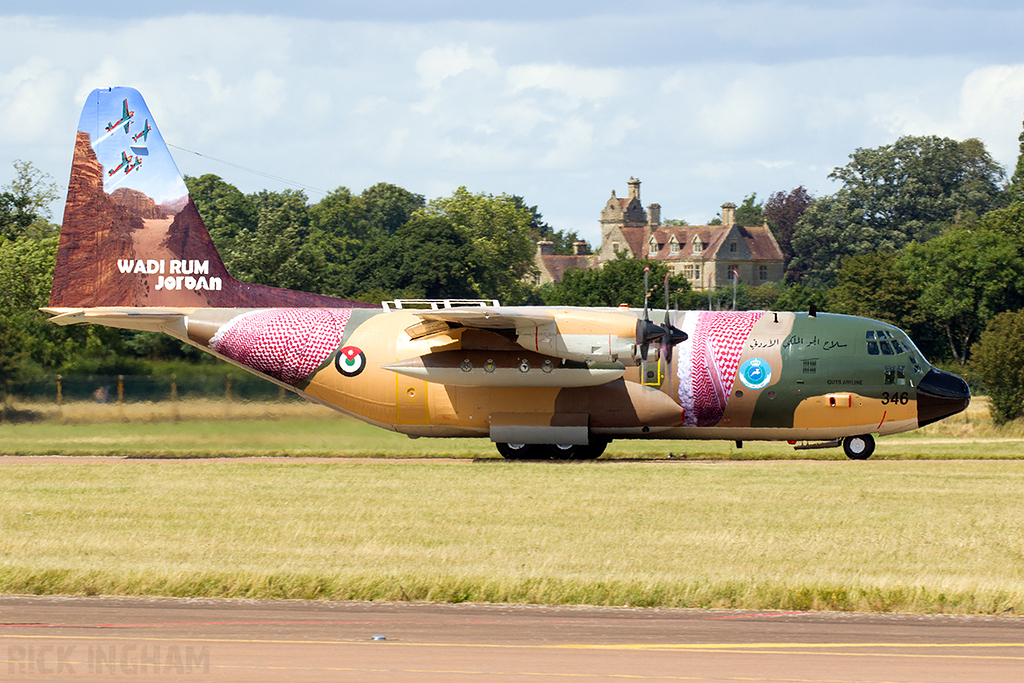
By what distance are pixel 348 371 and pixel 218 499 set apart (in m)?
8.07

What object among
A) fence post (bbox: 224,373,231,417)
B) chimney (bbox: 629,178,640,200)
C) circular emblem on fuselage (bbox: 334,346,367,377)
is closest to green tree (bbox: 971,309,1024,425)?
circular emblem on fuselage (bbox: 334,346,367,377)

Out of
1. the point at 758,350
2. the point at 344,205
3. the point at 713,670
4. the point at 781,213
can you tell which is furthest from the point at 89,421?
the point at 781,213

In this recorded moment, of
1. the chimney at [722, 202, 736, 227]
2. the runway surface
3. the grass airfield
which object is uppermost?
the chimney at [722, 202, 736, 227]

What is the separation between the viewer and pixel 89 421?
3322 cm

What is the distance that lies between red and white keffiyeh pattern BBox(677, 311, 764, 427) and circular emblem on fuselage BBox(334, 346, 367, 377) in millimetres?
8242

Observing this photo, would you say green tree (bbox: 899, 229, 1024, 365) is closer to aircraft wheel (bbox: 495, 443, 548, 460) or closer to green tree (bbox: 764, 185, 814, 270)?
aircraft wheel (bbox: 495, 443, 548, 460)

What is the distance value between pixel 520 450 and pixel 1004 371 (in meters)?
20.7

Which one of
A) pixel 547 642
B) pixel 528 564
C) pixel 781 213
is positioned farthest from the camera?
pixel 781 213

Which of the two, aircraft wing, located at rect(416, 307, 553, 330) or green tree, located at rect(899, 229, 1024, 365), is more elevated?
green tree, located at rect(899, 229, 1024, 365)

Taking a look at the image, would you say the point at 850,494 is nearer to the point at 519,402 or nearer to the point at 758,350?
the point at 758,350

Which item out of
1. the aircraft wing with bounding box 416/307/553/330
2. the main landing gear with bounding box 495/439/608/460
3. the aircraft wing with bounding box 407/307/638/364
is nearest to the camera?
the aircraft wing with bounding box 416/307/553/330

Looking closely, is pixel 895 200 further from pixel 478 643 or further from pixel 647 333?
pixel 478 643

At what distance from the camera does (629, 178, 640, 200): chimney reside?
152 meters

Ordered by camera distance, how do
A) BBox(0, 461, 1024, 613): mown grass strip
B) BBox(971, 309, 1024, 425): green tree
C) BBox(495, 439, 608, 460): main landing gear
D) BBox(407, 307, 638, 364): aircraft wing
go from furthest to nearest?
1. BBox(971, 309, 1024, 425): green tree
2. BBox(495, 439, 608, 460): main landing gear
3. BBox(407, 307, 638, 364): aircraft wing
4. BBox(0, 461, 1024, 613): mown grass strip
